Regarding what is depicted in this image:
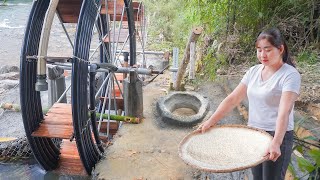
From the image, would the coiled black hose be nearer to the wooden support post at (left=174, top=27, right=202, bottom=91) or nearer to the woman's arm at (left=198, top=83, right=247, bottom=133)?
the wooden support post at (left=174, top=27, right=202, bottom=91)

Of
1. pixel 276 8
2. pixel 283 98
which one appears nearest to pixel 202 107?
pixel 276 8

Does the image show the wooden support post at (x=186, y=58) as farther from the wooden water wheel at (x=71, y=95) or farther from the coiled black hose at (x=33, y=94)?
the coiled black hose at (x=33, y=94)

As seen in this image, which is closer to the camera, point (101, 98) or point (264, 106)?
point (264, 106)

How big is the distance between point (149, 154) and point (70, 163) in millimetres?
1331

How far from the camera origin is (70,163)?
4.62 metres

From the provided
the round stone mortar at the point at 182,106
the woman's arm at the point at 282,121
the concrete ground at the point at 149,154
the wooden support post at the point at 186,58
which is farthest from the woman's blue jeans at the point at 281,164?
the wooden support post at the point at 186,58

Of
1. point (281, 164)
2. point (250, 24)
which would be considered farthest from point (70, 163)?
point (250, 24)

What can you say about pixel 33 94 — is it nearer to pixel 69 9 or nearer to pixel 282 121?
pixel 69 9

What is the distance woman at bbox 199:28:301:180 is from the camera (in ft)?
6.58

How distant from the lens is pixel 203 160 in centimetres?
223

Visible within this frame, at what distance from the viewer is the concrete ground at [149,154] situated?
11.7 feet

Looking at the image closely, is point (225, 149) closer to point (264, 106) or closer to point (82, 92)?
point (264, 106)

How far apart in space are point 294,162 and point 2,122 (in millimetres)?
6630

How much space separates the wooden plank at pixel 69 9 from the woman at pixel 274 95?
3871mm
